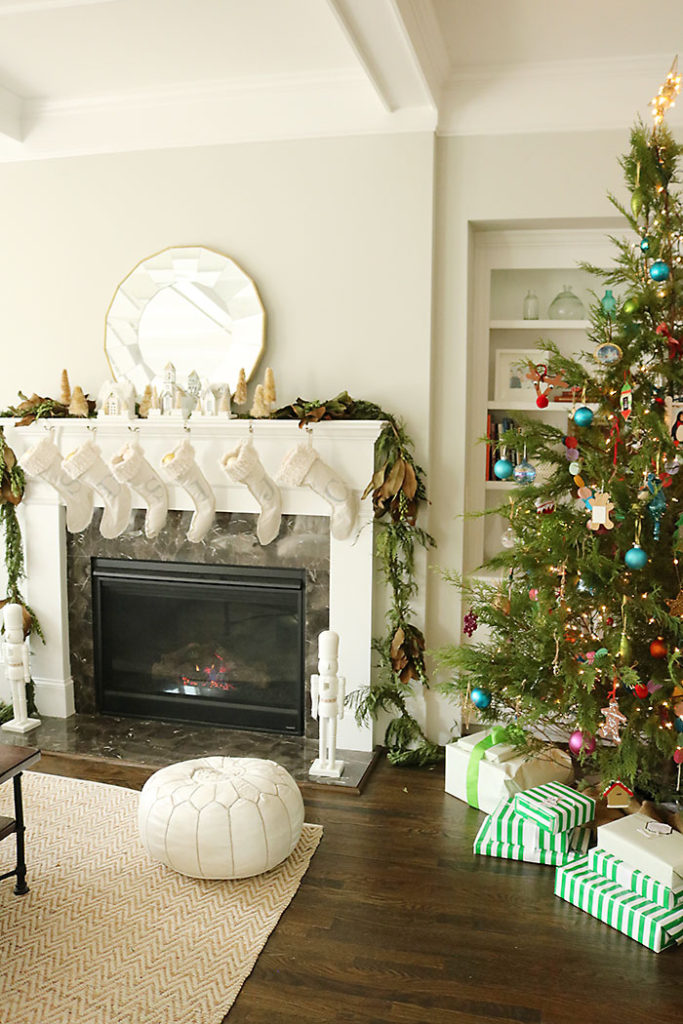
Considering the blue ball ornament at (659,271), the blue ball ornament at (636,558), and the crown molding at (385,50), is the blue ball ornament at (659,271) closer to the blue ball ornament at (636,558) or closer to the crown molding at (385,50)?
the blue ball ornament at (636,558)

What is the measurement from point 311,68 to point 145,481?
1781 millimetres

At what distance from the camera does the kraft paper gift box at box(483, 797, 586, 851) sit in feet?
8.76

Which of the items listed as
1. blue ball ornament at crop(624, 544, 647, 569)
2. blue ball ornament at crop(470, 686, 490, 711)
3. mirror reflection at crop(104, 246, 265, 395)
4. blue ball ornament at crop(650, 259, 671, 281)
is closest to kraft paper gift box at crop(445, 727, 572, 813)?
blue ball ornament at crop(470, 686, 490, 711)

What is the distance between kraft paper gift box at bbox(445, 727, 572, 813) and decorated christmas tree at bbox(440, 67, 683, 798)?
0.43 m

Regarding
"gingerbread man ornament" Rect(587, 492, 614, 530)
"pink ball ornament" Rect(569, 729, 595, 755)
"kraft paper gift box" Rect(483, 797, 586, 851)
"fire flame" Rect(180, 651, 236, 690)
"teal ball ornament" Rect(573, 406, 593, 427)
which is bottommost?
"kraft paper gift box" Rect(483, 797, 586, 851)

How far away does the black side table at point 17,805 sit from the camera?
2405mm

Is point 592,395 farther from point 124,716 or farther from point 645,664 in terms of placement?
point 124,716

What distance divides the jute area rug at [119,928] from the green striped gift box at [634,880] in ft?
2.99

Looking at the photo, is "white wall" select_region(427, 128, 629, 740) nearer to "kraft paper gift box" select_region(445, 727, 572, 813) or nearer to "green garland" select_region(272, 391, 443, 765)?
"green garland" select_region(272, 391, 443, 765)

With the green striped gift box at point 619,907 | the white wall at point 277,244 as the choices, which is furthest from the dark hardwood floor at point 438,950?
the white wall at point 277,244

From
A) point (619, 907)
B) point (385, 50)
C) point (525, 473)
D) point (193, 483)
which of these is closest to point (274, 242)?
point (385, 50)

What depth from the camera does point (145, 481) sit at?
3502mm

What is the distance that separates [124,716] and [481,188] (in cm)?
284

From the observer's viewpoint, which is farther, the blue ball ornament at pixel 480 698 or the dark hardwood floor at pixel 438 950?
the blue ball ornament at pixel 480 698
